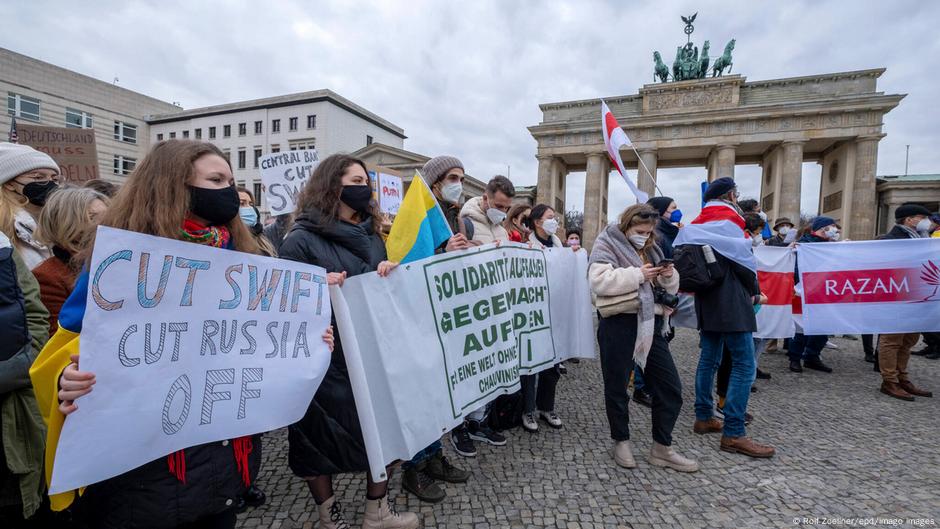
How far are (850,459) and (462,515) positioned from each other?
10.8 ft

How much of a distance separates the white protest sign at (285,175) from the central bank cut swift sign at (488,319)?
3.91m

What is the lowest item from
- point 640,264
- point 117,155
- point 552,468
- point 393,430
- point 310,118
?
point 552,468

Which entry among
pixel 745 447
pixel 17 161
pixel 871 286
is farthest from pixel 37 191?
pixel 871 286

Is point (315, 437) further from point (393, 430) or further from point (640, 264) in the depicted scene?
point (640, 264)

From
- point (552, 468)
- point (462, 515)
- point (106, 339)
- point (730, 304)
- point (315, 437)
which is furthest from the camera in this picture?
point (730, 304)

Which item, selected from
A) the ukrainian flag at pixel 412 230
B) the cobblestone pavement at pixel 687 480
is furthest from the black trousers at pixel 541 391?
the ukrainian flag at pixel 412 230

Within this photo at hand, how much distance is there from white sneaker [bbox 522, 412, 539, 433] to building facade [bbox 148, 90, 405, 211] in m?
44.0

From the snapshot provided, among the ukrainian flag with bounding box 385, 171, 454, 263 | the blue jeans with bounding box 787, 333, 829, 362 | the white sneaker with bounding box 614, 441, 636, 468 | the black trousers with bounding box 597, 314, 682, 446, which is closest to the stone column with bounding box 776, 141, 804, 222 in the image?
the blue jeans with bounding box 787, 333, 829, 362

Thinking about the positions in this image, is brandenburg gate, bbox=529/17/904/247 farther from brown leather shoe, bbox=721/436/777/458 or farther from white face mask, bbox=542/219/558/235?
brown leather shoe, bbox=721/436/777/458

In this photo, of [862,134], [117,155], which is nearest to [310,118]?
[117,155]

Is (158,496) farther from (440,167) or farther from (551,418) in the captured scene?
(551,418)

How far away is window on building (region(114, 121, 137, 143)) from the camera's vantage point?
1519 inches

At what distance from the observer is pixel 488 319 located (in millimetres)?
3125

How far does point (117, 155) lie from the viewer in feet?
127
